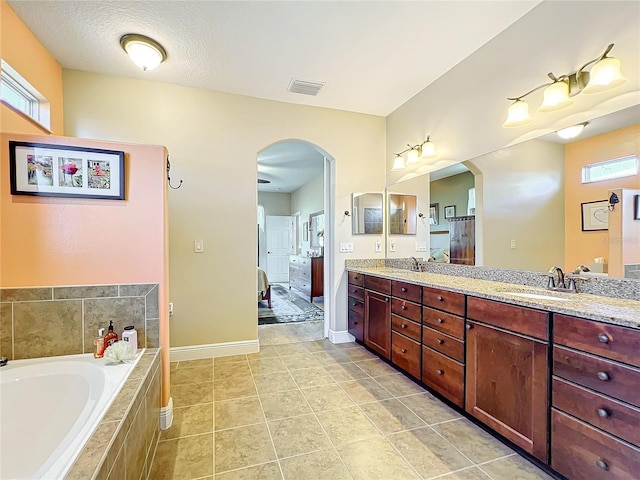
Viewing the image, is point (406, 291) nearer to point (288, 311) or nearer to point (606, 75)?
point (606, 75)

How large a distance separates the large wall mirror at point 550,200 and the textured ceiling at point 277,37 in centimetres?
97

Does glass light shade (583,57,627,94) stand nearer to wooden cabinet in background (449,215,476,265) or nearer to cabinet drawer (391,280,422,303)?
wooden cabinet in background (449,215,476,265)

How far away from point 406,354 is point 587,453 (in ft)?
4.41

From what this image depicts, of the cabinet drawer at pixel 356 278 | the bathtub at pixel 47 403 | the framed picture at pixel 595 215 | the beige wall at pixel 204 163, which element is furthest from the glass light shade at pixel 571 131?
the bathtub at pixel 47 403

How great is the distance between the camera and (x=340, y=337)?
3588mm

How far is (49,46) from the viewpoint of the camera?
7.95ft

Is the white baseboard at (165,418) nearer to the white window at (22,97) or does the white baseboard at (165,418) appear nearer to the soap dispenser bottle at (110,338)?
the soap dispenser bottle at (110,338)

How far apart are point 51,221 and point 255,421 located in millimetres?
1769

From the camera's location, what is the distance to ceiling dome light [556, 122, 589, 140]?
1877mm

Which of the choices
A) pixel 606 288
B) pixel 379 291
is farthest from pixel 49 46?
pixel 606 288

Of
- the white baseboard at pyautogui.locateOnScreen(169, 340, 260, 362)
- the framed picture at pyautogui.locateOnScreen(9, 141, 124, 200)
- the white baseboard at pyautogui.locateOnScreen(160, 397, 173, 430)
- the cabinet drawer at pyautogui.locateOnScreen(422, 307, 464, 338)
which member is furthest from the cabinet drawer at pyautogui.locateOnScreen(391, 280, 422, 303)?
the framed picture at pyautogui.locateOnScreen(9, 141, 124, 200)

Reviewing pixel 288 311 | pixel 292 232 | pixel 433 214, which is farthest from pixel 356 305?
pixel 292 232

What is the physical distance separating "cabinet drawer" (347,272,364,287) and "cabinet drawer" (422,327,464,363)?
1056 mm

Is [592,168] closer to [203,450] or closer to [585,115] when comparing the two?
[585,115]
